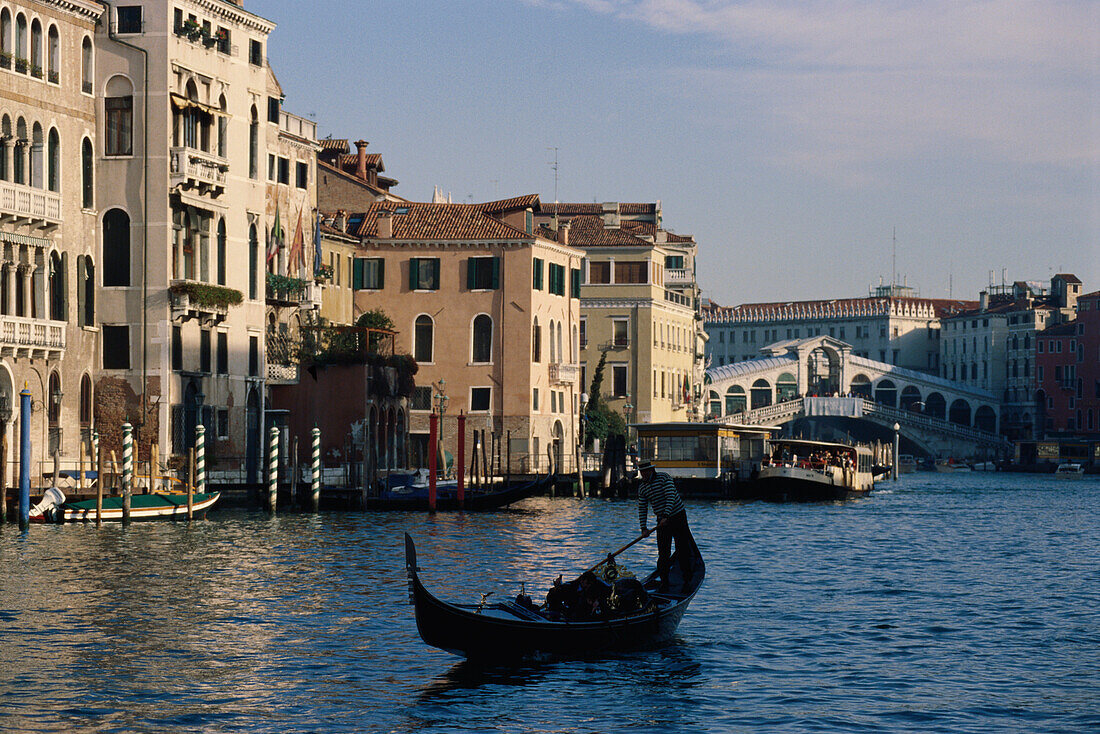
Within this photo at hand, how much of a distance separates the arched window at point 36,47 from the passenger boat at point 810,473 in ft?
80.3

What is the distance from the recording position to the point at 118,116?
39.2 meters

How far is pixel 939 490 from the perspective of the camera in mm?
70500

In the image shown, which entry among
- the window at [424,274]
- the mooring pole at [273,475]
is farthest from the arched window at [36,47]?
the window at [424,274]

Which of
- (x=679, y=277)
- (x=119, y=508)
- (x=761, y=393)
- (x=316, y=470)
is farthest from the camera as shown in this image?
(x=761, y=393)

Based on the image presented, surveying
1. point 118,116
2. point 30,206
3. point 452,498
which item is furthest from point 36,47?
point 452,498

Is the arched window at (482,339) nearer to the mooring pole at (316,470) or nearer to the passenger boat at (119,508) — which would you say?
the mooring pole at (316,470)

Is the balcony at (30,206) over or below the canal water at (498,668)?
over

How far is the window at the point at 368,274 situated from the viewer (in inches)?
2163

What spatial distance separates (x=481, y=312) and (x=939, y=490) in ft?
80.1

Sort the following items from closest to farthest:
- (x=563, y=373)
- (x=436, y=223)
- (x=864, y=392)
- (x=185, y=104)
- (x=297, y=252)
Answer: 1. (x=185, y=104)
2. (x=297, y=252)
3. (x=436, y=223)
4. (x=563, y=373)
5. (x=864, y=392)

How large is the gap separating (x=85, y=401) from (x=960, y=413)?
9024cm

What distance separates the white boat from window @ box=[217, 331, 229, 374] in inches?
2505

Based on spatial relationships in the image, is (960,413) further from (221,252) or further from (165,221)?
(165,221)

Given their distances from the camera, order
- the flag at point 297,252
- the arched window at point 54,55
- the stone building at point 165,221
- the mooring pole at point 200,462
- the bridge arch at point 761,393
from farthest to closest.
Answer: the bridge arch at point 761,393, the flag at point 297,252, the stone building at point 165,221, the arched window at point 54,55, the mooring pole at point 200,462
